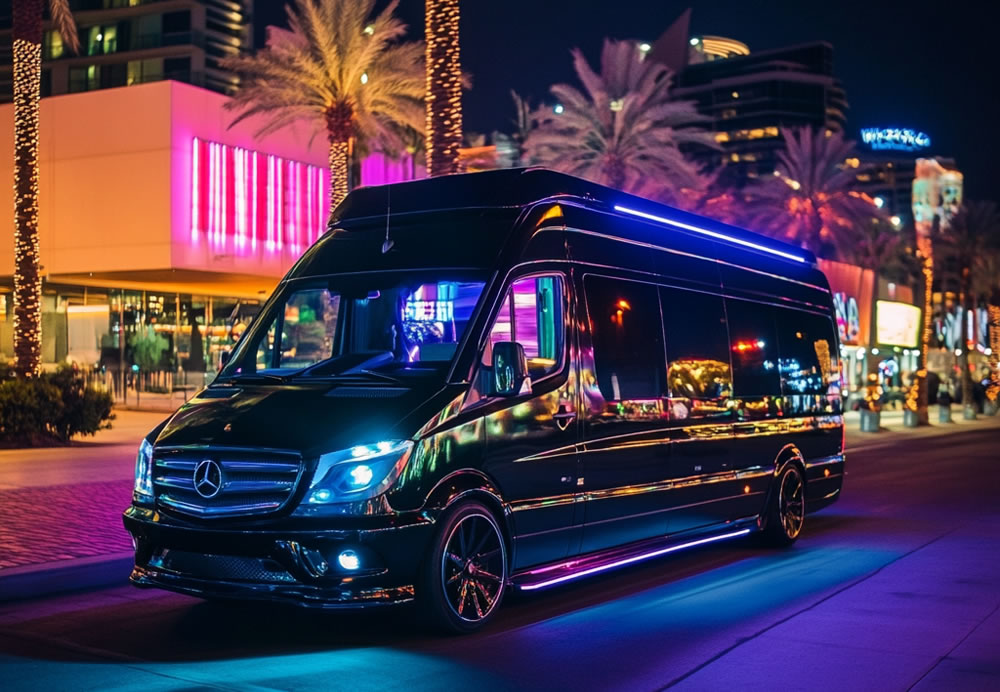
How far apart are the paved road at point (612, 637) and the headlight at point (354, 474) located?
3.12 ft

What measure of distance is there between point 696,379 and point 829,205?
4224cm

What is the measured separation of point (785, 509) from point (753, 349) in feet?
5.42

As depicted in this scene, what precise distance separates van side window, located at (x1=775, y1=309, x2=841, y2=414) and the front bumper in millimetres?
6038

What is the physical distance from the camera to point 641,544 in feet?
31.2

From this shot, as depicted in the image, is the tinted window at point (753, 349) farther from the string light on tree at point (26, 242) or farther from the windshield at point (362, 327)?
the string light on tree at point (26, 242)

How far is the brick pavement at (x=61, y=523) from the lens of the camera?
9969 mm

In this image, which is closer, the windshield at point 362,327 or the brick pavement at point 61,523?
the windshield at point 362,327

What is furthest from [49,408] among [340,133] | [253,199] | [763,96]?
[763,96]

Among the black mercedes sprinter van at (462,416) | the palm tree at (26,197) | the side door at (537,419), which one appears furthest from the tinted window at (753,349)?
the palm tree at (26,197)

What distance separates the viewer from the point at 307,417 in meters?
7.26

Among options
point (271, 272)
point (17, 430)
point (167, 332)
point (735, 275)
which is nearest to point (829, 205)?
point (271, 272)

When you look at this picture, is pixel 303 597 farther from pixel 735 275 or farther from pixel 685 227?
pixel 735 275

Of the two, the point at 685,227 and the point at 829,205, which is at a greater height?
the point at 829,205

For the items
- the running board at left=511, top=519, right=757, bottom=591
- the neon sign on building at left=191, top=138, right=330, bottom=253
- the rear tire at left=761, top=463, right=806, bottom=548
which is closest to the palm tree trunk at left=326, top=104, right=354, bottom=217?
the neon sign on building at left=191, top=138, right=330, bottom=253
